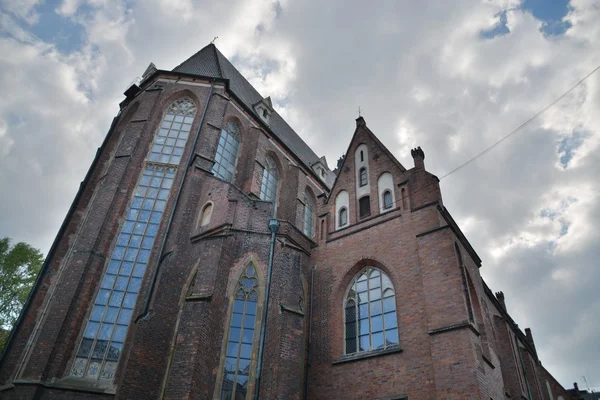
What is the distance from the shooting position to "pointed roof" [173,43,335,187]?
24.9m

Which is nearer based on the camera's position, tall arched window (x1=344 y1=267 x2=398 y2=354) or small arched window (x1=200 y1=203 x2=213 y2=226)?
tall arched window (x1=344 y1=267 x2=398 y2=354)

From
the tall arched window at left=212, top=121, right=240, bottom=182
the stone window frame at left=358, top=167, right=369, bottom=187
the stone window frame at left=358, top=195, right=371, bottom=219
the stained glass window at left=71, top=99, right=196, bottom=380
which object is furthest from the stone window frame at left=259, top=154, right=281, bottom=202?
the stone window frame at left=358, top=195, right=371, bottom=219

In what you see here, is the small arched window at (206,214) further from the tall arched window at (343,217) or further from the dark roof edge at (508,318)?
the dark roof edge at (508,318)

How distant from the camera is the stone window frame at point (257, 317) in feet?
40.5

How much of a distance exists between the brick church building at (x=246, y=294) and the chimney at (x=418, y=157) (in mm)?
93

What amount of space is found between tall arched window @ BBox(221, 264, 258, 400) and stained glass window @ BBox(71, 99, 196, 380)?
389 centimetres

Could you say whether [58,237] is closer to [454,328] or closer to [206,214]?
[206,214]

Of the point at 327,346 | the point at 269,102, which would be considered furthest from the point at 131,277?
the point at 269,102

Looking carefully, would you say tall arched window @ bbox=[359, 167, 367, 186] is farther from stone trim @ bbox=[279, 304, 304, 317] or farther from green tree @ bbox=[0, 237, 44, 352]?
green tree @ bbox=[0, 237, 44, 352]

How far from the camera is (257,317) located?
1368 cm

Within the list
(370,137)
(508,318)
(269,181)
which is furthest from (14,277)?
(508,318)

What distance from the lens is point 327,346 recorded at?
14969 millimetres

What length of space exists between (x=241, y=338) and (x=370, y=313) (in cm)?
449

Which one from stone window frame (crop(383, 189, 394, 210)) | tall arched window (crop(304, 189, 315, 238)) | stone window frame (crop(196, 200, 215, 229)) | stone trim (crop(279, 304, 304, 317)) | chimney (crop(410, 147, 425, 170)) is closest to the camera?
stone trim (crop(279, 304, 304, 317))
